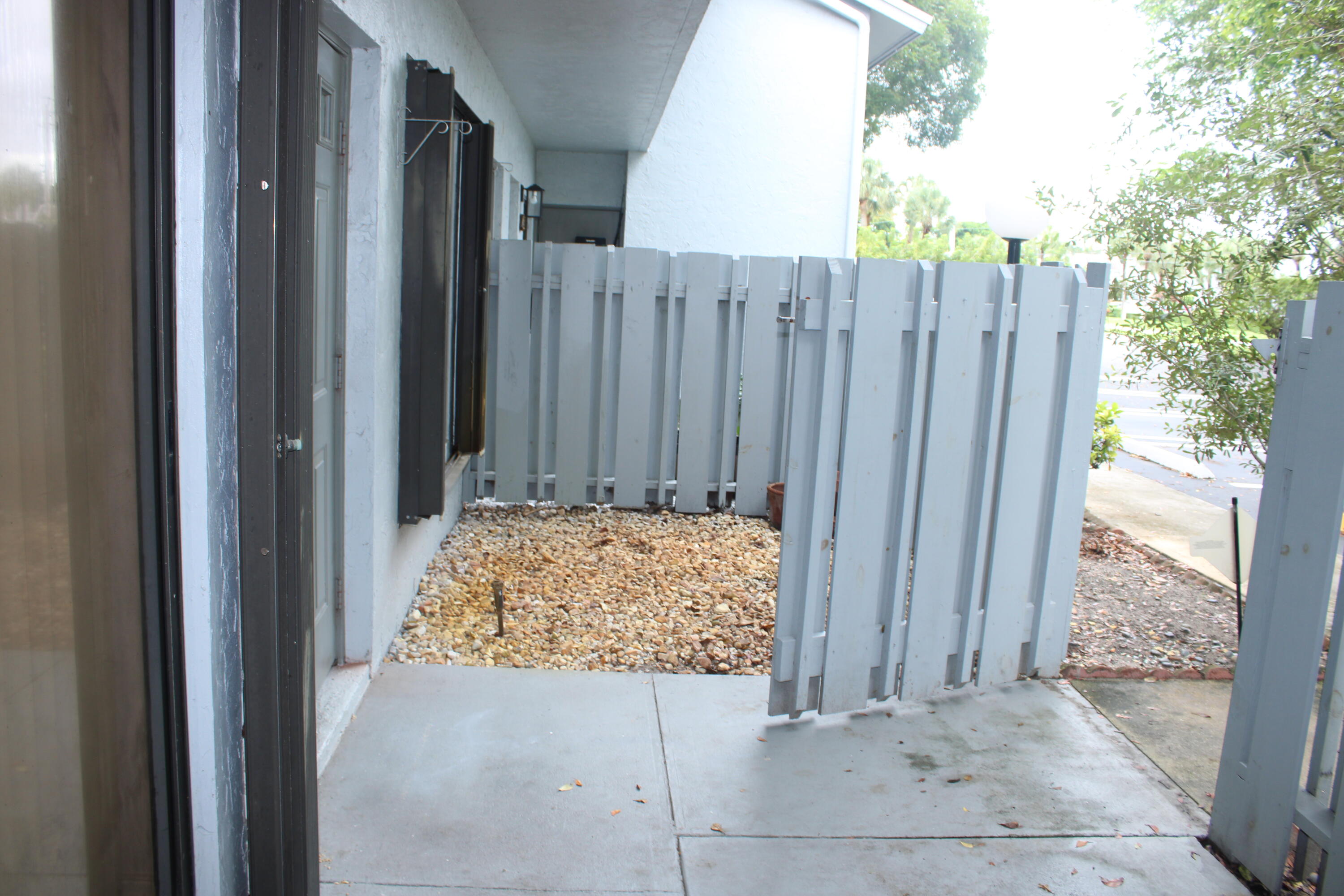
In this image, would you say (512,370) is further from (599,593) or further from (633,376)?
(599,593)

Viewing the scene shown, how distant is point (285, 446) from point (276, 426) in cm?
5

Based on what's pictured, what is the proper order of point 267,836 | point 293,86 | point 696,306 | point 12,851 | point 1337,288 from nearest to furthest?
point 12,851 < point 293,86 < point 267,836 < point 1337,288 < point 696,306

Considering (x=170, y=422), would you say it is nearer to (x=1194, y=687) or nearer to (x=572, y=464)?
(x=1194, y=687)

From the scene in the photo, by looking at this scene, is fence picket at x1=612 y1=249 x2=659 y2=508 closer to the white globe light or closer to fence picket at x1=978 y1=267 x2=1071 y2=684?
the white globe light

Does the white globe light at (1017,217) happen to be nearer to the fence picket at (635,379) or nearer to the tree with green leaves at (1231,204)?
the tree with green leaves at (1231,204)

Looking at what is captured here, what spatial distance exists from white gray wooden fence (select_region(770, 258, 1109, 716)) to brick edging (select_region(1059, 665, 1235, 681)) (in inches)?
13.3

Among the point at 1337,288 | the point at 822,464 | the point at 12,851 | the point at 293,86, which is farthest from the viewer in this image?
the point at 822,464

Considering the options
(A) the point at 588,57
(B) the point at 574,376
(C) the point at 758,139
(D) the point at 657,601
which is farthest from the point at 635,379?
(C) the point at 758,139

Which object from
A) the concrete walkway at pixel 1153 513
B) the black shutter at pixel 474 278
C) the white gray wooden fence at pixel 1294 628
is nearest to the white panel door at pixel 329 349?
the black shutter at pixel 474 278

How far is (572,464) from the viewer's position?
6.78 metres

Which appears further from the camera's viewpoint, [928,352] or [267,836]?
[928,352]

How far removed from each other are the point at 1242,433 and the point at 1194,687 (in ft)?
5.42

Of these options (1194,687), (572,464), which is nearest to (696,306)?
(572,464)

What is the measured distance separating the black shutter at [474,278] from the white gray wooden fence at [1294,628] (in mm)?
3526
